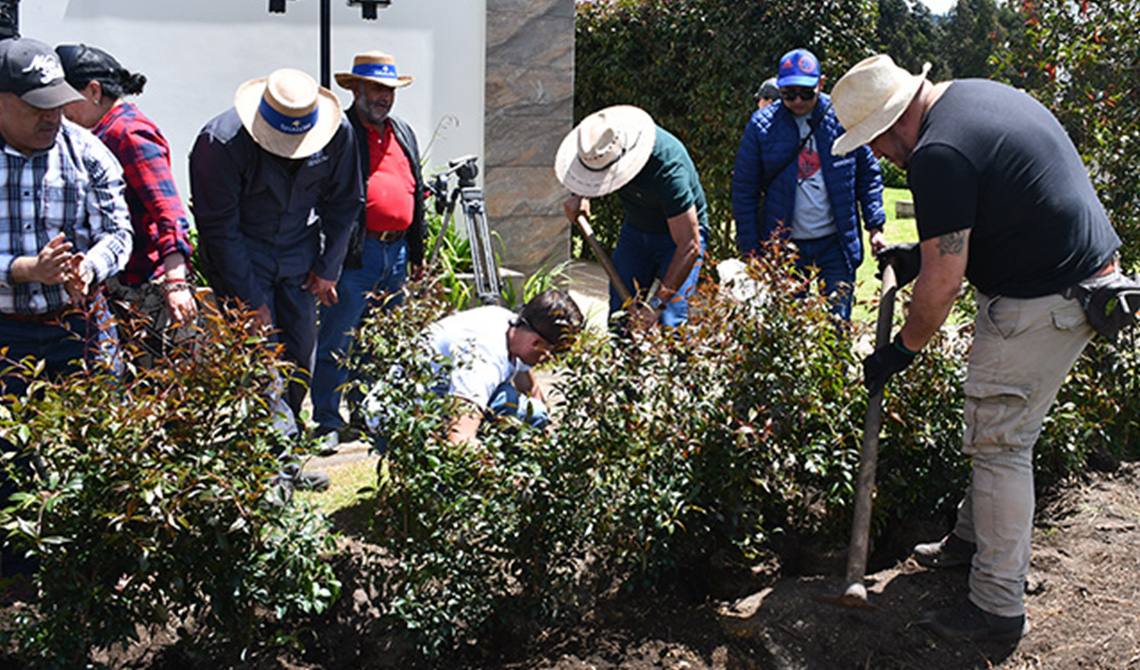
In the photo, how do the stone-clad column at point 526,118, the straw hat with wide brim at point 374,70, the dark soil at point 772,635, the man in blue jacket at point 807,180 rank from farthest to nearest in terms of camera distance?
1. the stone-clad column at point 526,118
2. the man in blue jacket at point 807,180
3. the straw hat with wide brim at point 374,70
4. the dark soil at point 772,635

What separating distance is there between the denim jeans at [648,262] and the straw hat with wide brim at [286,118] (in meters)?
1.66

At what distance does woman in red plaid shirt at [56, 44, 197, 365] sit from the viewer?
4.49 m

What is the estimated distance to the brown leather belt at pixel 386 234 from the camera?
5621 millimetres

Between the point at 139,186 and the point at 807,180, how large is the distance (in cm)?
322

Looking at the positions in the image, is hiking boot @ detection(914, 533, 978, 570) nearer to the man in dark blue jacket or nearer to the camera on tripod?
the man in dark blue jacket

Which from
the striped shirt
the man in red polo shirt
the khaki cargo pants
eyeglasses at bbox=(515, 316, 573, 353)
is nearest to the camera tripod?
the man in red polo shirt

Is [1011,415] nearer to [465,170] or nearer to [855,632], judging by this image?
[855,632]

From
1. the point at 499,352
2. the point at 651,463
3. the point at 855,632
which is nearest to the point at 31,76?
the point at 499,352

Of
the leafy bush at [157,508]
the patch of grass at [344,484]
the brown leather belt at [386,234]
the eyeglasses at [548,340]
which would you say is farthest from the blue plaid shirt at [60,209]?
the brown leather belt at [386,234]

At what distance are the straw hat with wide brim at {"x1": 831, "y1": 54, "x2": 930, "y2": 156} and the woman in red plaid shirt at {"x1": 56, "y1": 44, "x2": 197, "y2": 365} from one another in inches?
103

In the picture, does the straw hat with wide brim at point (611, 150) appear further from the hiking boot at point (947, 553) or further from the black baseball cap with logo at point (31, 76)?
the black baseball cap with logo at point (31, 76)

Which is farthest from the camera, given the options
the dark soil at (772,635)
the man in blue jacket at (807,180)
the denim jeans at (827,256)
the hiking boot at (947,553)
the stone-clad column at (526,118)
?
the stone-clad column at (526,118)

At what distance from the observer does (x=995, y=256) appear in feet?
11.6

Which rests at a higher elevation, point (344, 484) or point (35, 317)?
point (35, 317)
